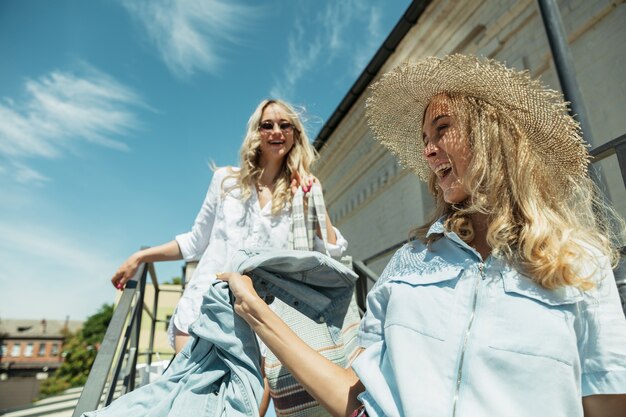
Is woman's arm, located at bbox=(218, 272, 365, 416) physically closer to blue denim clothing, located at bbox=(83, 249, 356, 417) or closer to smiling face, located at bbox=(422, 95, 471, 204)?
blue denim clothing, located at bbox=(83, 249, 356, 417)

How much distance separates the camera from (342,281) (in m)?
1.77

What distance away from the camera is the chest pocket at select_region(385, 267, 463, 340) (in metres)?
1.18

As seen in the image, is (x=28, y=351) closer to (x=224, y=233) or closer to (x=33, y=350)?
(x=33, y=350)

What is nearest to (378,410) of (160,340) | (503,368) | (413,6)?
(503,368)

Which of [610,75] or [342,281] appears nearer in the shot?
[342,281]

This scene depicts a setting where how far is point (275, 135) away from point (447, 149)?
49.2 inches

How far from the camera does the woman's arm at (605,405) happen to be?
1012 mm

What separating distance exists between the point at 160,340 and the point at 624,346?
102 ft

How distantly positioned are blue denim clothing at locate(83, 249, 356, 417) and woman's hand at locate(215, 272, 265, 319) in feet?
0.16

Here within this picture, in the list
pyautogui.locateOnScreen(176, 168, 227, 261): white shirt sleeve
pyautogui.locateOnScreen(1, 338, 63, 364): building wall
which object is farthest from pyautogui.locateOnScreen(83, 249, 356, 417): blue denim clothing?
pyautogui.locateOnScreen(1, 338, 63, 364): building wall

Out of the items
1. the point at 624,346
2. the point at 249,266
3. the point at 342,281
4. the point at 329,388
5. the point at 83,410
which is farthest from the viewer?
the point at 342,281

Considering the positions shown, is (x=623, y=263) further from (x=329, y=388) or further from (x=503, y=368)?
(x=329, y=388)

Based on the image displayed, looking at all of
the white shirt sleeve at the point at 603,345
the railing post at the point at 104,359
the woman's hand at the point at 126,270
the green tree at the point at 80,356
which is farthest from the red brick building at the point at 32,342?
the white shirt sleeve at the point at 603,345

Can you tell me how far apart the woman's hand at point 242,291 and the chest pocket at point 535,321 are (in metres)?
0.76
